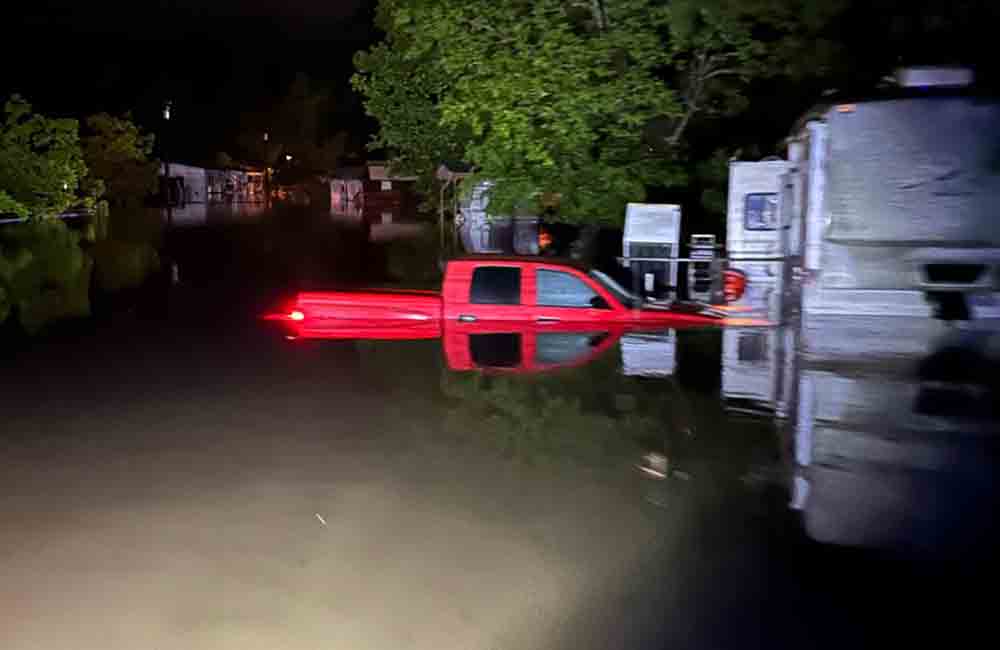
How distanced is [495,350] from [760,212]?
26.2ft

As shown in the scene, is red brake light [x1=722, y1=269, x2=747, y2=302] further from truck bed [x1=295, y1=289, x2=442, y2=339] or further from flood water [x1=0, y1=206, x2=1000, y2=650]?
truck bed [x1=295, y1=289, x2=442, y2=339]

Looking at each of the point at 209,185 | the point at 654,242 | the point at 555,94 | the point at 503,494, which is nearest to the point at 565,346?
the point at 503,494

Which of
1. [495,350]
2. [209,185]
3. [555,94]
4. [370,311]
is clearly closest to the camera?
[495,350]

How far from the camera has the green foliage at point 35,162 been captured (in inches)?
2051

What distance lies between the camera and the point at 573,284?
16.0m

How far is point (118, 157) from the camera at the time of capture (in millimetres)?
78062

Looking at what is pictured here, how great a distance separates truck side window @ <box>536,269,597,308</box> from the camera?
52.3ft

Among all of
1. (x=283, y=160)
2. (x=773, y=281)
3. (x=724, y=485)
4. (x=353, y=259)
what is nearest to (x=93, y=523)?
(x=724, y=485)

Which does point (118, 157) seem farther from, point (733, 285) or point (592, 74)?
point (733, 285)

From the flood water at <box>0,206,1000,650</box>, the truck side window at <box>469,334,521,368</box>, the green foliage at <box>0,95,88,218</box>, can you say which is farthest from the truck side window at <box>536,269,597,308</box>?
the green foliage at <box>0,95,88,218</box>

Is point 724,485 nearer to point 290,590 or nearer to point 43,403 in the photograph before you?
point 290,590

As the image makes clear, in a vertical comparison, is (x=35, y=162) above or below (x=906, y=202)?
above

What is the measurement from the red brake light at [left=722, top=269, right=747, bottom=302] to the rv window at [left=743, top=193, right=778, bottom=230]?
1.34 metres

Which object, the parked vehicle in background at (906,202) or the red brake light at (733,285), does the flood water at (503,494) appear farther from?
the red brake light at (733,285)
